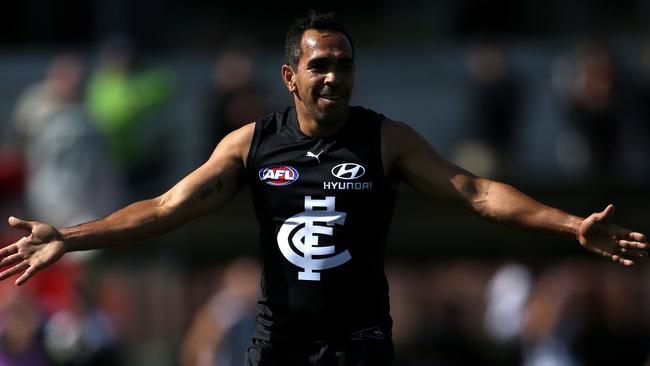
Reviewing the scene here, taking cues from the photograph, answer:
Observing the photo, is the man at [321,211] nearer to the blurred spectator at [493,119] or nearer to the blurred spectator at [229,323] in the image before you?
the blurred spectator at [229,323]

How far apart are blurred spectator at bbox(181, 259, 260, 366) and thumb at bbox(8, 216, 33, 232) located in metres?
5.85

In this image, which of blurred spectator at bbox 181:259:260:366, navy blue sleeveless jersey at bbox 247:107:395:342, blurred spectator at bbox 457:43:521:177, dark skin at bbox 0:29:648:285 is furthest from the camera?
blurred spectator at bbox 457:43:521:177

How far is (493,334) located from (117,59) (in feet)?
16.9

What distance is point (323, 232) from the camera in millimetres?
7082

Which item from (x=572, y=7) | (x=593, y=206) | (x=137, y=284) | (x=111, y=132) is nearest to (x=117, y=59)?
(x=111, y=132)

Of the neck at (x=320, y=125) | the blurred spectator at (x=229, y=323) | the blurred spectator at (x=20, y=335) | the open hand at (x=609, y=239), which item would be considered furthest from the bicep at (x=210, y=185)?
the blurred spectator at (x=229, y=323)

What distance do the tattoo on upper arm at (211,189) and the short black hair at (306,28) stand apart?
0.76 metres

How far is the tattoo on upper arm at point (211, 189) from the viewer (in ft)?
23.7

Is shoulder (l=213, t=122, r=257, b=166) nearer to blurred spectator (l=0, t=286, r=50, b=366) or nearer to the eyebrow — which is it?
the eyebrow

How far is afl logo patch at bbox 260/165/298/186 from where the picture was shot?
23.4 ft

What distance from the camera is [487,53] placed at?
50.3 feet

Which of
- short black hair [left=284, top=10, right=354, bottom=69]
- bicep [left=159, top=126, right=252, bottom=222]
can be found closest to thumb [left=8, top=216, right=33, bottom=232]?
bicep [left=159, top=126, right=252, bottom=222]

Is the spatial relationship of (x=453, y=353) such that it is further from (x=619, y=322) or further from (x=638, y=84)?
(x=638, y=84)

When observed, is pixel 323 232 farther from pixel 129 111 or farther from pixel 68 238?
pixel 129 111
